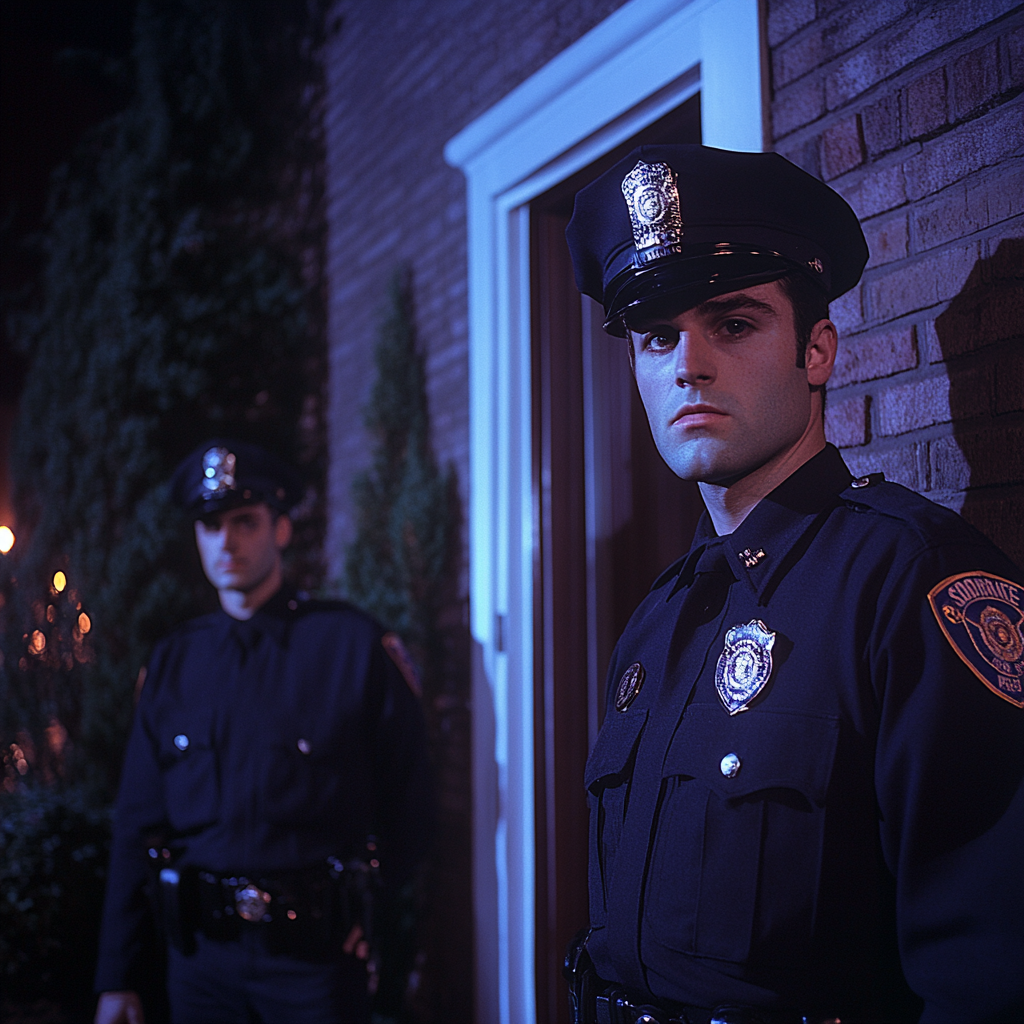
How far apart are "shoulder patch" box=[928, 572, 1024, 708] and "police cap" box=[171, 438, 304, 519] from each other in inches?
93.1

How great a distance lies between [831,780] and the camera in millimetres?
1118

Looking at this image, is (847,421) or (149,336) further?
(149,336)

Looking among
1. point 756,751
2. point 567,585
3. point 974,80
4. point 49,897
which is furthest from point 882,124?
point 49,897

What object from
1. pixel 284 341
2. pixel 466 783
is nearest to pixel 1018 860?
pixel 466 783

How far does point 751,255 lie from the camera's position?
1366 mm

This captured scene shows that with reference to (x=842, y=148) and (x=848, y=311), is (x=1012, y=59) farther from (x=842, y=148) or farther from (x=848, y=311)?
(x=848, y=311)

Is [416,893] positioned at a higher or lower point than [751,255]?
lower

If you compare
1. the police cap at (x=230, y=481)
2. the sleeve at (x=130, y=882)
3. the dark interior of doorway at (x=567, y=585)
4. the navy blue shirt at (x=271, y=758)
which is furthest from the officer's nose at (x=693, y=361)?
the sleeve at (x=130, y=882)

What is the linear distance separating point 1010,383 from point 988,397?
0.05 metres

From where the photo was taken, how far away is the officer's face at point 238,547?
2898mm

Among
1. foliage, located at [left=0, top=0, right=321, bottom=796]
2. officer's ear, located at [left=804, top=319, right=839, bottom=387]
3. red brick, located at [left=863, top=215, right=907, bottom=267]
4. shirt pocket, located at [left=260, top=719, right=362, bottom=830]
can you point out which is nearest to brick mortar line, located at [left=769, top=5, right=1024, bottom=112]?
red brick, located at [left=863, top=215, right=907, bottom=267]

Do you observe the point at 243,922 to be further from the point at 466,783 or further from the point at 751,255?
the point at 751,255

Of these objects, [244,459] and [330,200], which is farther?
[330,200]

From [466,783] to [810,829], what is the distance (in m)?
2.46
